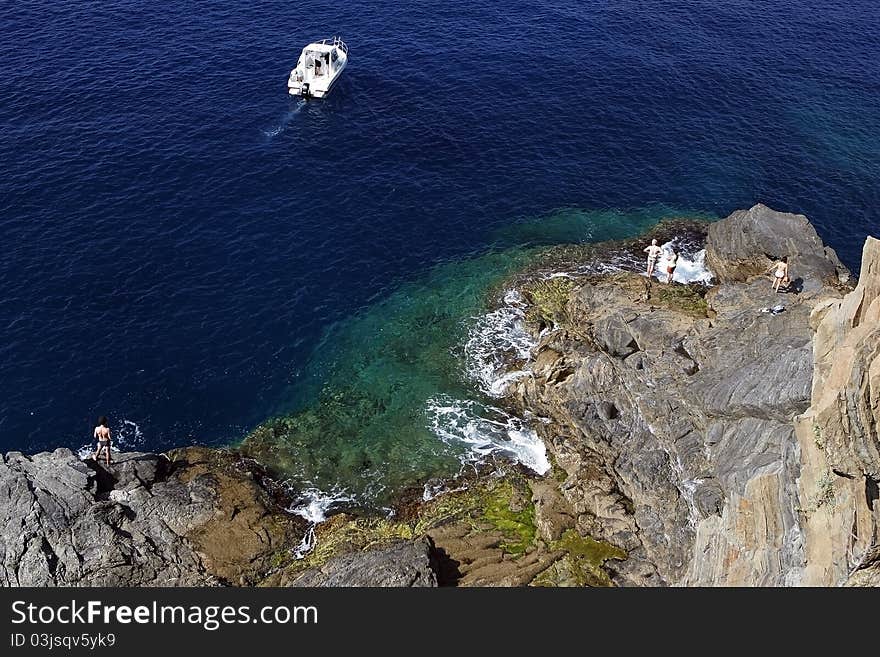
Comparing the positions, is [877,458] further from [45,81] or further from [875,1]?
[875,1]

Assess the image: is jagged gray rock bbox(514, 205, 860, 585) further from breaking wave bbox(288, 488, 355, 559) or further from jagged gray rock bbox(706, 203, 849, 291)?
breaking wave bbox(288, 488, 355, 559)

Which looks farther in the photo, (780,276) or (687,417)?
(780,276)

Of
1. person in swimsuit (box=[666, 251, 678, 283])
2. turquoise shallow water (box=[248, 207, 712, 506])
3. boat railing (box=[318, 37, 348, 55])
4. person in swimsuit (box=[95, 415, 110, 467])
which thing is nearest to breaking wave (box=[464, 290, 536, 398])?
turquoise shallow water (box=[248, 207, 712, 506])

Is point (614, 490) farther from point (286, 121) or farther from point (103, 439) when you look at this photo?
point (286, 121)

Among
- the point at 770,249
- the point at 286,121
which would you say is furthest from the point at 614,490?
the point at 286,121

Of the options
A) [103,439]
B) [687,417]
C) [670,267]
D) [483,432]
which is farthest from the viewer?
[670,267]

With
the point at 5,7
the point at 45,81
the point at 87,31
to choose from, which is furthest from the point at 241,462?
the point at 5,7
